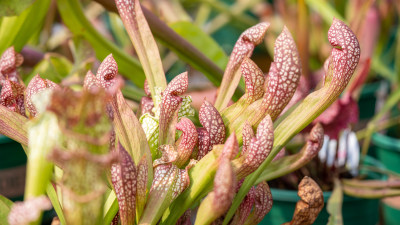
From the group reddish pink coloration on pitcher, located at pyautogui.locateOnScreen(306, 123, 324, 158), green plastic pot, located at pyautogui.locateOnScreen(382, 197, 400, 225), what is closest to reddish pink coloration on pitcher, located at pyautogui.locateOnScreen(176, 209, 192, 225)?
reddish pink coloration on pitcher, located at pyautogui.locateOnScreen(306, 123, 324, 158)

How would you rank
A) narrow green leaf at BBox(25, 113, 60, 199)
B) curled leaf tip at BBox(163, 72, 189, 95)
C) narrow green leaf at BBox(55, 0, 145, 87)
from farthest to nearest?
narrow green leaf at BBox(55, 0, 145, 87) → curled leaf tip at BBox(163, 72, 189, 95) → narrow green leaf at BBox(25, 113, 60, 199)

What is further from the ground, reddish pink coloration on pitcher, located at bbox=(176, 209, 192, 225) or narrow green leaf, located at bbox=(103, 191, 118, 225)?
narrow green leaf, located at bbox=(103, 191, 118, 225)

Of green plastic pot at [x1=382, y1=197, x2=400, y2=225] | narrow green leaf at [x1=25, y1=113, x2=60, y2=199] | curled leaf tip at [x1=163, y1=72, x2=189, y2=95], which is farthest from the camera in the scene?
green plastic pot at [x1=382, y1=197, x2=400, y2=225]

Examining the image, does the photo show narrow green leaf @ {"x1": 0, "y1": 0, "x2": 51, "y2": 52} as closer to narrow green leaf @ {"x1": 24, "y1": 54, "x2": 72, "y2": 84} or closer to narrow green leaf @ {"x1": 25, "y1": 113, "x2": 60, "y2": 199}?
narrow green leaf @ {"x1": 24, "y1": 54, "x2": 72, "y2": 84}

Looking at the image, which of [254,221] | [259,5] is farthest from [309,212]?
[259,5]

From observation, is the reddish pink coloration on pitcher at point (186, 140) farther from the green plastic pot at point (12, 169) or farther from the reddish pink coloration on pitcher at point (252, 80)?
the green plastic pot at point (12, 169)

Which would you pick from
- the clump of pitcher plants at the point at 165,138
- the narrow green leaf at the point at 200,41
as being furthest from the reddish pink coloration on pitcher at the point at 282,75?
the narrow green leaf at the point at 200,41

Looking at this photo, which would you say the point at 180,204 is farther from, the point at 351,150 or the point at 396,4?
the point at 396,4

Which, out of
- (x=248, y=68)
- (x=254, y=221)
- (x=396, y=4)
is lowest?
(x=254, y=221)
